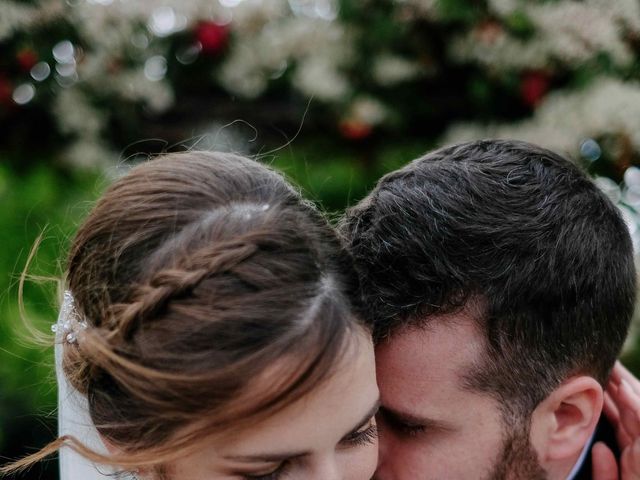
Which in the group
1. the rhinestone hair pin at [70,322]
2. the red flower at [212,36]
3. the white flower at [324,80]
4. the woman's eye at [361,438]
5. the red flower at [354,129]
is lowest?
the woman's eye at [361,438]

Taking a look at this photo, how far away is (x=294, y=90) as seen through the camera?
5594 mm

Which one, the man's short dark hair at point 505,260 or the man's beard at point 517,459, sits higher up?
the man's short dark hair at point 505,260

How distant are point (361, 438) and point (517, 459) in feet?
2.45

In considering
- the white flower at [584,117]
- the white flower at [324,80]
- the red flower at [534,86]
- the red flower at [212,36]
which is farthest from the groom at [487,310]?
the red flower at [212,36]

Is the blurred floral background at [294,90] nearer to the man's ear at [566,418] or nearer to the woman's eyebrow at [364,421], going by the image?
the man's ear at [566,418]

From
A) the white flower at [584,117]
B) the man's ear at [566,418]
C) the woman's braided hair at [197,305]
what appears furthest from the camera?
the white flower at [584,117]

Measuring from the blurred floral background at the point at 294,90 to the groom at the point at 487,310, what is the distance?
4.98 ft

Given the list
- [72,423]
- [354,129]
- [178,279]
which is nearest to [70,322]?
[72,423]

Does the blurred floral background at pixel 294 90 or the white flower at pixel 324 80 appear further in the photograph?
the white flower at pixel 324 80

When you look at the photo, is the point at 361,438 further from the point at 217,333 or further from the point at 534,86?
the point at 534,86

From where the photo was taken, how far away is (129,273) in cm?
207

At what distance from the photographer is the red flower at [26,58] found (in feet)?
16.2

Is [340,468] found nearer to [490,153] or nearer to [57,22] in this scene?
[490,153]

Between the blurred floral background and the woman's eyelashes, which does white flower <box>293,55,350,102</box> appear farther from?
the woman's eyelashes
